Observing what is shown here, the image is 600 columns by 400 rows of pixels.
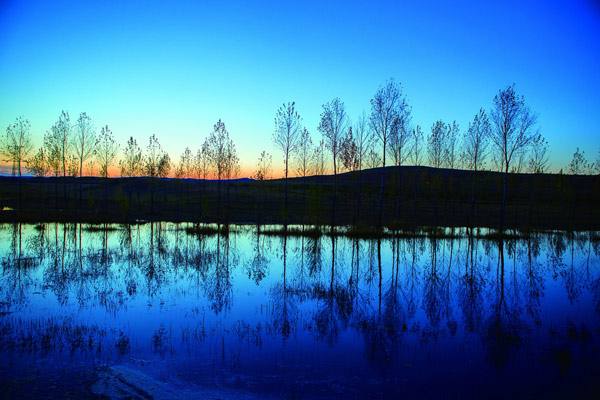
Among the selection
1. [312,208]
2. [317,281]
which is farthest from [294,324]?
[312,208]

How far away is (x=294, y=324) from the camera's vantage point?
12555 millimetres

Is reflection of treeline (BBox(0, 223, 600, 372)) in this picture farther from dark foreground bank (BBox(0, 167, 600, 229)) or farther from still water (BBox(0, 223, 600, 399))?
dark foreground bank (BBox(0, 167, 600, 229))

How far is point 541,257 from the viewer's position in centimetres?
2584

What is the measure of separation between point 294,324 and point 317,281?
6.11 meters

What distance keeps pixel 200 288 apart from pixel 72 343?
6.54 metres

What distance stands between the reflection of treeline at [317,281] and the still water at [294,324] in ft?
0.30

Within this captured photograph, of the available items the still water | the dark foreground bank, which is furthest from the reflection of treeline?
the dark foreground bank

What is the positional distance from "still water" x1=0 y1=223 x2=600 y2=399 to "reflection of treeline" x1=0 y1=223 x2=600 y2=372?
0.30 ft

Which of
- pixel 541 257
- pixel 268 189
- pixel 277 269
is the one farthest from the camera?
pixel 268 189

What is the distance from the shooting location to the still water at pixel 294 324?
8.68 metres

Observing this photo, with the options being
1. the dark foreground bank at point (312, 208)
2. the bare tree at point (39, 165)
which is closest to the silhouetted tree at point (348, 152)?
the dark foreground bank at point (312, 208)

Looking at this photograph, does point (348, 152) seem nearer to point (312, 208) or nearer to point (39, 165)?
point (312, 208)

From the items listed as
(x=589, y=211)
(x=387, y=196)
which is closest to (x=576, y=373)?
(x=589, y=211)

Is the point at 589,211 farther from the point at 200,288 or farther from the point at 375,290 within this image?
the point at 200,288
